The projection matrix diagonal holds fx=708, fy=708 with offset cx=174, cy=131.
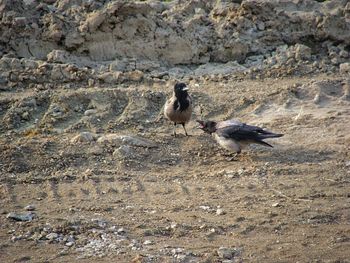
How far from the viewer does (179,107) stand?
9.70 metres

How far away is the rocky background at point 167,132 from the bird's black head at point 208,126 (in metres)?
0.23

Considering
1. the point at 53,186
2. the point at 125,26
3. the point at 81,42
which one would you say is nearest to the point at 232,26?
the point at 125,26

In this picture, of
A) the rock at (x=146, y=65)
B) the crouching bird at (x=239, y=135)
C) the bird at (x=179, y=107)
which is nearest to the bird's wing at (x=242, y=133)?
the crouching bird at (x=239, y=135)

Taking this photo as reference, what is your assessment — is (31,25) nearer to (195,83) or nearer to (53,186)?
(195,83)

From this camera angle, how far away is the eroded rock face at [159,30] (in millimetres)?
11867

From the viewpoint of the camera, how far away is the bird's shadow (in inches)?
348

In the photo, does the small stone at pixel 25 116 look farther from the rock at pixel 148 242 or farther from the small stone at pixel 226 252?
the small stone at pixel 226 252

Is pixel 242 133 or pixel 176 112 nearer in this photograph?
pixel 242 133

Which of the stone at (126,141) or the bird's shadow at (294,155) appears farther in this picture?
the stone at (126,141)

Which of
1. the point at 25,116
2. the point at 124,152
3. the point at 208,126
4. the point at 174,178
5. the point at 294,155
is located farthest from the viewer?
the point at 25,116

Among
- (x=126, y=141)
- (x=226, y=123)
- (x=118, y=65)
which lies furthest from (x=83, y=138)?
(x=118, y=65)

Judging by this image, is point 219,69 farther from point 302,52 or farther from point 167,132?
point 167,132

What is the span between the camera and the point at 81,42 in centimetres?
1188

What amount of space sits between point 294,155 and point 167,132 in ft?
6.50
